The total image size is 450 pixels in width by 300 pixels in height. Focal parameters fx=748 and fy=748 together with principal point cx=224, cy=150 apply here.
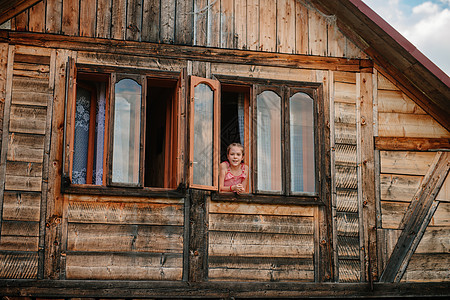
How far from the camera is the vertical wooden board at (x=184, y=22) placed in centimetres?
976

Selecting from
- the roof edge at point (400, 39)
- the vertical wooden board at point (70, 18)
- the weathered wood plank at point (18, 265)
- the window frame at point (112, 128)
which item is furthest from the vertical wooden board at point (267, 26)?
the weathered wood plank at point (18, 265)

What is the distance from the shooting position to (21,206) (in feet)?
29.3

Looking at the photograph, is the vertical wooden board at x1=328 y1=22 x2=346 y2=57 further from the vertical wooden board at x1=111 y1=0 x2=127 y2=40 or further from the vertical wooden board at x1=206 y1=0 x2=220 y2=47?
the vertical wooden board at x1=111 y1=0 x2=127 y2=40

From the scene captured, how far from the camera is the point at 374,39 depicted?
10016 mm

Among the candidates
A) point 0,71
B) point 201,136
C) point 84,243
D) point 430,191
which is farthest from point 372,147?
point 0,71

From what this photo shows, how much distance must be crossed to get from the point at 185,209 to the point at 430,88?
367 cm

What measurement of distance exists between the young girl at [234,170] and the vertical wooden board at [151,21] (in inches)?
Answer: 69.6

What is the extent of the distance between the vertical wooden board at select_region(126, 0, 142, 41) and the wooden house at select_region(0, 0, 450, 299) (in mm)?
18

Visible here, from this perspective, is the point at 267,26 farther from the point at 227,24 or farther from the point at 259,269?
the point at 259,269

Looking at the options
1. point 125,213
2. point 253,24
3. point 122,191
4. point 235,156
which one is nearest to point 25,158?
point 122,191

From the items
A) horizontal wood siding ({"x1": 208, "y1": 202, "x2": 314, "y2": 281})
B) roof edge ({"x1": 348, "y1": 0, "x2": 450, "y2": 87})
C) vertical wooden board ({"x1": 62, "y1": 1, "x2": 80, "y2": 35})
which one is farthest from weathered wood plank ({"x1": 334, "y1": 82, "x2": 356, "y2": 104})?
vertical wooden board ({"x1": 62, "y1": 1, "x2": 80, "y2": 35})

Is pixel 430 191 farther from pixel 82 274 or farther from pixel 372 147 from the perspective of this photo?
pixel 82 274

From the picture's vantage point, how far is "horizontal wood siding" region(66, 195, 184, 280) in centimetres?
895

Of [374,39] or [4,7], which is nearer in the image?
[4,7]
